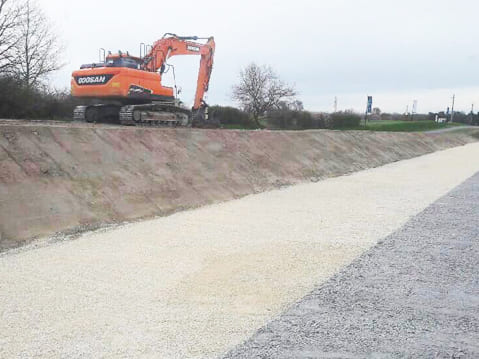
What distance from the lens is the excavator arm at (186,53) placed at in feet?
53.7

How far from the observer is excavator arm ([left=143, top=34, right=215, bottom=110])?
53.7 ft

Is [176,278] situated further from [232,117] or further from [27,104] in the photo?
[232,117]

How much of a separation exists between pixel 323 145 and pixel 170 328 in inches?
699

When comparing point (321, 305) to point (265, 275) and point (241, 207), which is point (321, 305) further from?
point (241, 207)

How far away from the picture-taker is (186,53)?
17.6 m

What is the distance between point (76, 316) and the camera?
15.1 ft

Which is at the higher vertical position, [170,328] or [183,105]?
[183,105]

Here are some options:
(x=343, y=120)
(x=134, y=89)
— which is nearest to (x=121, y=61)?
(x=134, y=89)

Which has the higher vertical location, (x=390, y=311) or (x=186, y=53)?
(x=186, y=53)

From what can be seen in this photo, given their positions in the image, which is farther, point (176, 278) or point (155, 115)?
point (155, 115)

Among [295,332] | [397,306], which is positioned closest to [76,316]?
[295,332]

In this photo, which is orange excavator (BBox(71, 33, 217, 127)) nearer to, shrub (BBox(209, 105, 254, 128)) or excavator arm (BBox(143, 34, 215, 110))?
excavator arm (BBox(143, 34, 215, 110))

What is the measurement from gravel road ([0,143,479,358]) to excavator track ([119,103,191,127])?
220 inches

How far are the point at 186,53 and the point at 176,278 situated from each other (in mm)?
13341
